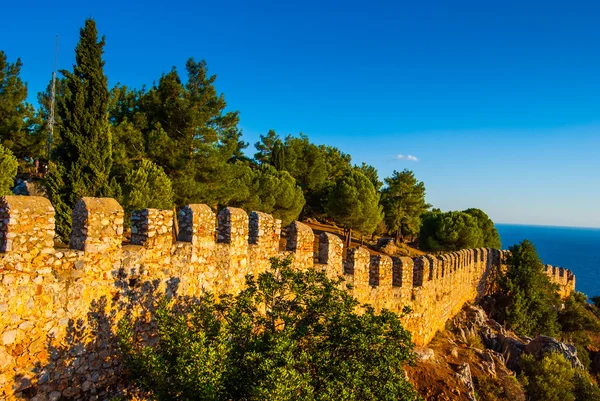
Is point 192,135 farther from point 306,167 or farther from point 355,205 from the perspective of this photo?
point 306,167

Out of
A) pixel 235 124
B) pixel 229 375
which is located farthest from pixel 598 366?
pixel 235 124

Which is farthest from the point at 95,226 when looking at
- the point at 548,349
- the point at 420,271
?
the point at 548,349

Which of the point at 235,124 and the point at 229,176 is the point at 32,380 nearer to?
the point at 229,176

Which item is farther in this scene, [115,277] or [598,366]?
[598,366]

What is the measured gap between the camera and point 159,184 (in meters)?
17.4

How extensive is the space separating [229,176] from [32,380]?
1917cm

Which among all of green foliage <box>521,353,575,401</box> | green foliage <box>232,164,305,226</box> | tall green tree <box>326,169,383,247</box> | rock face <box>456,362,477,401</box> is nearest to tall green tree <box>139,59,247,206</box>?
green foliage <box>232,164,305,226</box>

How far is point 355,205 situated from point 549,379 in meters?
22.3

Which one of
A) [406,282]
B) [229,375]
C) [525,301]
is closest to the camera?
[229,375]

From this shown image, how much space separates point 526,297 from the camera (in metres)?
19.8

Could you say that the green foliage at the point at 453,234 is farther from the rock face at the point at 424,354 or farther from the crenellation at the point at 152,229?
the crenellation at the point at 152,229

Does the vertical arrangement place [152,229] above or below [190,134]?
below

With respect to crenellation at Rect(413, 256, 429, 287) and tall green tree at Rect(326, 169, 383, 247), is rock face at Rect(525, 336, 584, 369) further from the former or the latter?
tall green tree at Rect(326, 169, 383, 247)

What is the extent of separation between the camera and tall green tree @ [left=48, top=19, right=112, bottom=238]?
17.0m
